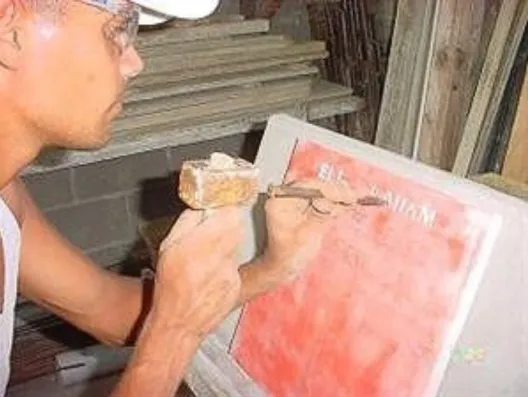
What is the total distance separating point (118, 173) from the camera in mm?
2824

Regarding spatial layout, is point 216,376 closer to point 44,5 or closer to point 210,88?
point 44,5

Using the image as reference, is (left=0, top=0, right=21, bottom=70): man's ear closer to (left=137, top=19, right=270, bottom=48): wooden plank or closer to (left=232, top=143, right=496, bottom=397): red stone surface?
(left=232, top=143, right=496, bottom=397): red stone surface

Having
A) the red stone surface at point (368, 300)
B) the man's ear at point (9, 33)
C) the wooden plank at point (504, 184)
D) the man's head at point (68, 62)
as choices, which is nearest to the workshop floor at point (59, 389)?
the red stone surface at point (368, 300)

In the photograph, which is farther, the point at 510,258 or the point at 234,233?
the point at 234,233

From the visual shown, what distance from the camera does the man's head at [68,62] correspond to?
1000mm

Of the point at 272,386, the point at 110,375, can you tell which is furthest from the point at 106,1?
the point at 110,375

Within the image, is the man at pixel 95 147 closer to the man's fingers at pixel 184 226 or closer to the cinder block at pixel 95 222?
the man's fingers at pixel 184 226

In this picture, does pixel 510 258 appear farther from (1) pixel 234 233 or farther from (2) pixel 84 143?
(2) pixel 84 143

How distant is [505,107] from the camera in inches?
65.7

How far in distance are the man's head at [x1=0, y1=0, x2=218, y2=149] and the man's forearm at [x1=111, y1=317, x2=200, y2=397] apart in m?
0.28

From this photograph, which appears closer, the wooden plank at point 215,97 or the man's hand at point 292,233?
the man's hand at point 292,233

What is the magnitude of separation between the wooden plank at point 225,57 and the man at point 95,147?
109cm

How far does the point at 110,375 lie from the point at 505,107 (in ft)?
4.88

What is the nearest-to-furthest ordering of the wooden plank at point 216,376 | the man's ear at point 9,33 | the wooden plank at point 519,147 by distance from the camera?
the man's ear at point 9,33, the wooden plank at point 216,376, the wooden plank at point 519,147
